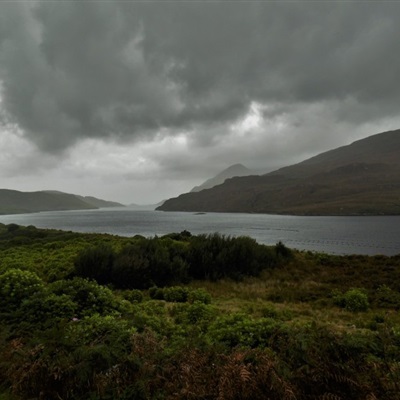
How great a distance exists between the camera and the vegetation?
4.76 metres

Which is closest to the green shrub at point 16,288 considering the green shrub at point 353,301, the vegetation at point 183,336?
the vegetation at point 183,336

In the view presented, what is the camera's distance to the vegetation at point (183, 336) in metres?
4.76

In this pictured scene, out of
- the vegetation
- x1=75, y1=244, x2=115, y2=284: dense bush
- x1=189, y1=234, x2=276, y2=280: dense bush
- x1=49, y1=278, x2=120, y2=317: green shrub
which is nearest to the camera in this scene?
the vegetation

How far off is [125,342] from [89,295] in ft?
14.7

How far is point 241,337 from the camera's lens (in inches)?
313

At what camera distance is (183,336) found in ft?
29.9

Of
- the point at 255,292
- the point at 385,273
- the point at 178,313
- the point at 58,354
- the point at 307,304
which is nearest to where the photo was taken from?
the point at 58,354

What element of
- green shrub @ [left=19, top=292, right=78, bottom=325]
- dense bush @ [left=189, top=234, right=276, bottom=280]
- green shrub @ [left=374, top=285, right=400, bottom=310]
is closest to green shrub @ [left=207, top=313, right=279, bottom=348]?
green shrub @ [left=19, top=292, right=78, bottom=325]

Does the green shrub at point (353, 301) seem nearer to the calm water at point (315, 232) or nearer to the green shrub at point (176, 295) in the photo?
the green shrub at point (176, 295)

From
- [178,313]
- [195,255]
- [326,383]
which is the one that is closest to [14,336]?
[178,313]

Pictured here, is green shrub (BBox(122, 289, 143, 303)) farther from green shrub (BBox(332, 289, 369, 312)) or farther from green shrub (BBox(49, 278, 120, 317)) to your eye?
green shrub (BBox(332, 289, 369, 312))

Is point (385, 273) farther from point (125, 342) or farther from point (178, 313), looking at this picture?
point (125, 342)

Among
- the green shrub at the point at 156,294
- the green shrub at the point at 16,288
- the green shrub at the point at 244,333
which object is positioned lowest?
the green shrub at the point at 156,294

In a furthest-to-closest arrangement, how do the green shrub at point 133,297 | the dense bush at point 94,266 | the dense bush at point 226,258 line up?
the dense bush at point 226,258 < the dense bush at point 94,266 < the green shrub at point 133,297
